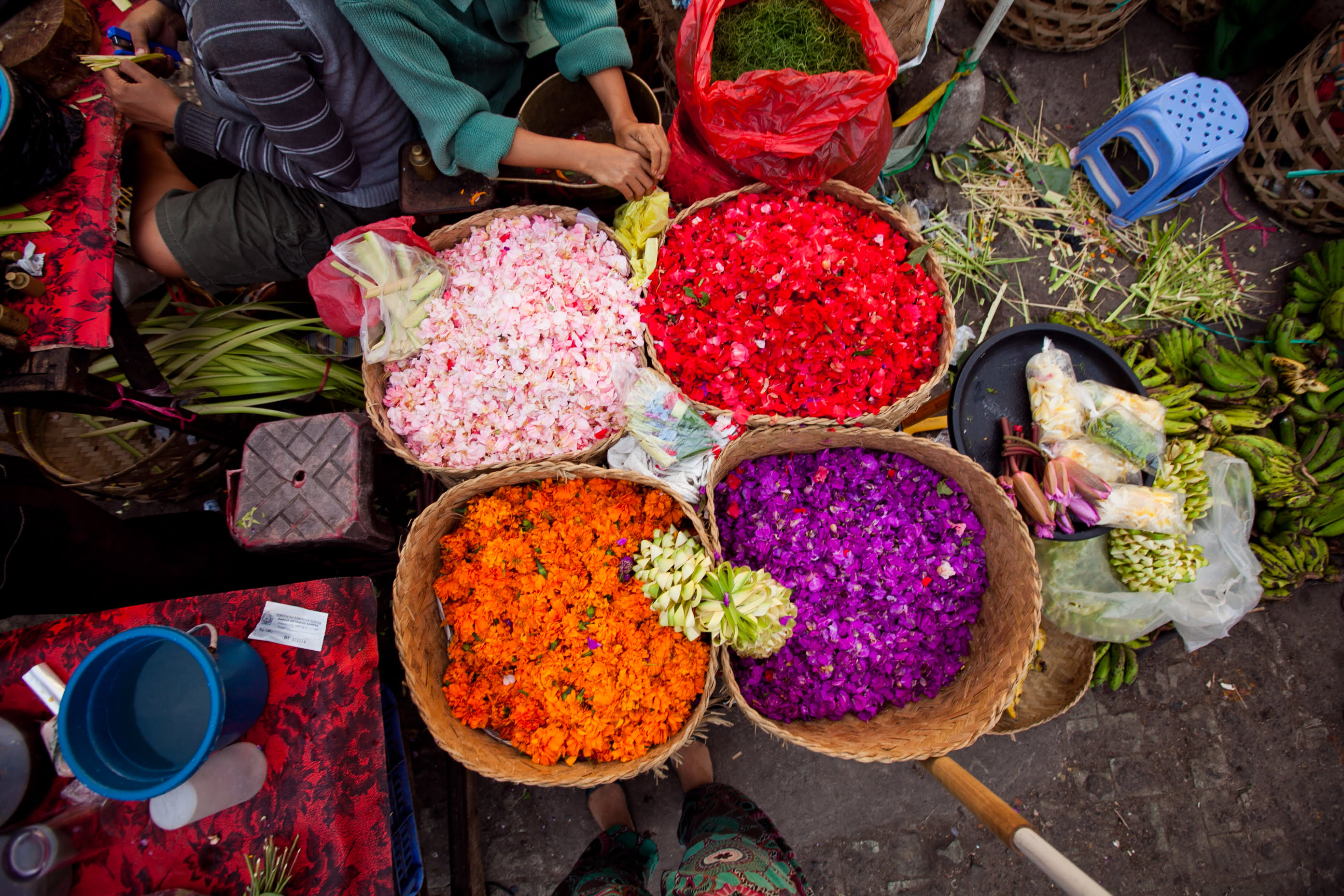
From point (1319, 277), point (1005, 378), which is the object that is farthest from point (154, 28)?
point (1319, 277)

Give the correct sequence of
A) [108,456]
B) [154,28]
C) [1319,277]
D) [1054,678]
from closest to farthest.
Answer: [154,28], [108,456], [1054,678], [1319,277]

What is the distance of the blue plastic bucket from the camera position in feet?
3.83

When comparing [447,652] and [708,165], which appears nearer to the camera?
[447,652]

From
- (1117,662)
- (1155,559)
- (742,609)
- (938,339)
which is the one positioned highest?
(938,339)

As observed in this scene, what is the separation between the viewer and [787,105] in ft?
5.79

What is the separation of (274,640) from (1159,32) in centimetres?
487

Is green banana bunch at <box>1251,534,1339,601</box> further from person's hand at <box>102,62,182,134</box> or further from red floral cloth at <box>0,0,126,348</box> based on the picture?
person's hand at <box>102,62,182,134</box>

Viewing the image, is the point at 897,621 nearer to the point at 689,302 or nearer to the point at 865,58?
the point at 689,302

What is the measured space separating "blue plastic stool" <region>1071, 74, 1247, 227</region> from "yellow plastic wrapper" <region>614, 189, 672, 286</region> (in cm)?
226

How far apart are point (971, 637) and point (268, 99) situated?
8.95 ft

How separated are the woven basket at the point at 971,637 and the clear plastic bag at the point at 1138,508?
1.17 ft

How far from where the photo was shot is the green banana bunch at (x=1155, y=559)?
82.0 inches

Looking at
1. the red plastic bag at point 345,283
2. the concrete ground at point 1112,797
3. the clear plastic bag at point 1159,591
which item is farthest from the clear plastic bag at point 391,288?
the clear plastic bag at point 1159,591

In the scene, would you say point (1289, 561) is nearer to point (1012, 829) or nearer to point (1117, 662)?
point (1117, 662)
